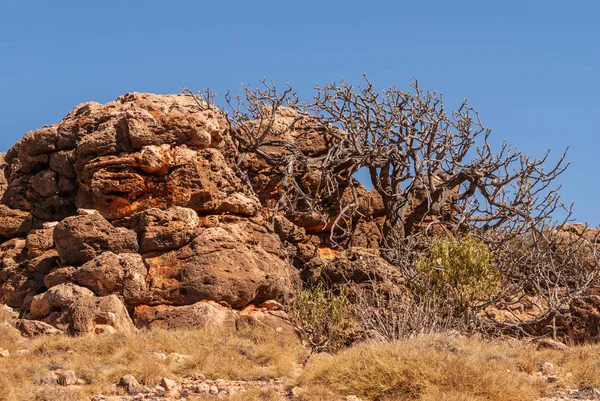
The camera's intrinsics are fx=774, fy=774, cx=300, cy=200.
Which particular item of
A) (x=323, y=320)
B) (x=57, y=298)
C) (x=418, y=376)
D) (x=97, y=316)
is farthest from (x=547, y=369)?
(x=57, y=298)

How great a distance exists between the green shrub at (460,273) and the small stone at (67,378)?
19.4ft

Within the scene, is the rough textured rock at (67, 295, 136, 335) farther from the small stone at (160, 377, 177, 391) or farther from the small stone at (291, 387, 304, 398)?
the small stone at (291, 387, 304, 398)

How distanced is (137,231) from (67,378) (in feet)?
13.6

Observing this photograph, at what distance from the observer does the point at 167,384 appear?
823 centimetres

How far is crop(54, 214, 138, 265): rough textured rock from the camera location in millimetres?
11641

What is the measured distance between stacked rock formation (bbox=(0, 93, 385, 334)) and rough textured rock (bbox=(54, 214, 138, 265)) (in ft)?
0.06

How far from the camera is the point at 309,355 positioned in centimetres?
1013

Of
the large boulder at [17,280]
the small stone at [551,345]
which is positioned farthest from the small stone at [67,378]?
the small stone at [551,345]

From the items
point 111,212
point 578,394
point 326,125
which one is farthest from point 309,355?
Result: point 326,125

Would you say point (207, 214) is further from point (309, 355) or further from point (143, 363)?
point (143, 363)

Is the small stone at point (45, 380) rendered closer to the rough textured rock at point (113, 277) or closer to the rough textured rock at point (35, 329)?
the rough textured rock at point (35, 329)

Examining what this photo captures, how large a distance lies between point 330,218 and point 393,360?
319 inches

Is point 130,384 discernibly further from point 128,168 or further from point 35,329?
point 128,168

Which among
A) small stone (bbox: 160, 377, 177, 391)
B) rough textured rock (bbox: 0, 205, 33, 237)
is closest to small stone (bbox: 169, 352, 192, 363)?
small stone (bbox: 160, 377, 177, 391)
